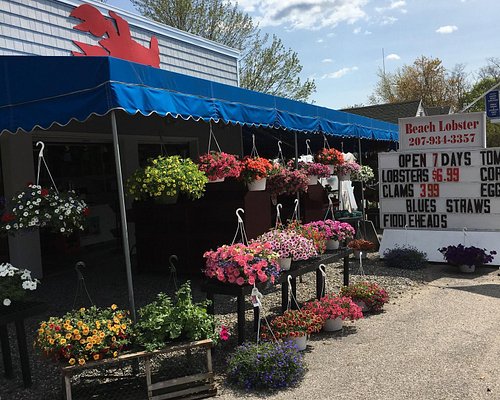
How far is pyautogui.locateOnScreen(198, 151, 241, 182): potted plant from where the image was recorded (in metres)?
6.04

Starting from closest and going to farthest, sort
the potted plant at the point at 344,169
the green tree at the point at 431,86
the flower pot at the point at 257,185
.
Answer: the flower pot at the point at 257,185
the potted plant at the point at 344,169
the green tree at the point at 431,86

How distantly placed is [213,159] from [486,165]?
5203 mm

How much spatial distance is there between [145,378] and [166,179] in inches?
80.1

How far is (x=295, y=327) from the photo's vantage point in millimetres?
4602

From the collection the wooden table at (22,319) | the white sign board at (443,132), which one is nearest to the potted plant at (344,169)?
the white sign board at (443,132)

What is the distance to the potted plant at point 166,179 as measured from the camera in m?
5.18

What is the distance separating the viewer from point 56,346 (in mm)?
3494

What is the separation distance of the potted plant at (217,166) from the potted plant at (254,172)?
1.21 ft

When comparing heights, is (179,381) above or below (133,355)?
below

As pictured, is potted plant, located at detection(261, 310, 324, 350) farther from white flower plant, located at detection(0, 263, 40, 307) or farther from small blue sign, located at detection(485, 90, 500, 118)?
small blue sign, located at detection(485, 90, 500, 118)

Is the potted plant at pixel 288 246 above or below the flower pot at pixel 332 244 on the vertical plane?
above

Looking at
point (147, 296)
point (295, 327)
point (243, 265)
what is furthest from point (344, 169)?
point (243, 265)

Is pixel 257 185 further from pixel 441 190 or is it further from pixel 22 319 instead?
pixel 441 190

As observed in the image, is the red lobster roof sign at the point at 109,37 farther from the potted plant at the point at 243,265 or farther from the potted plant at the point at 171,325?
the potted plant at the point at 171,325
